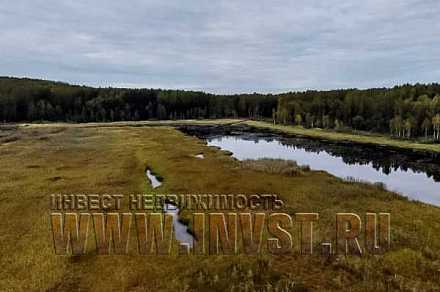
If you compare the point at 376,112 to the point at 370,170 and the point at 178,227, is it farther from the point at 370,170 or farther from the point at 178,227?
the point at 178,227

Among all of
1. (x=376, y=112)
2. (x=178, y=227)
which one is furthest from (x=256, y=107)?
(x=178, y=227)

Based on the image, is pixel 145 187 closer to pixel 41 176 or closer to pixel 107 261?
pixel 41 176

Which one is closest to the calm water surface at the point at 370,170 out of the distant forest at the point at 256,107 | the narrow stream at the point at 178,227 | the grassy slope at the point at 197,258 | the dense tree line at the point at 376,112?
the grassy slope at the point at 197,258

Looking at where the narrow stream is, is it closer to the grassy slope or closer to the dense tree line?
the grassy slope

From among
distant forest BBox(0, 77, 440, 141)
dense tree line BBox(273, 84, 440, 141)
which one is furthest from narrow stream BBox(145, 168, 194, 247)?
distant forest BBox(0, 77, 440, 141)

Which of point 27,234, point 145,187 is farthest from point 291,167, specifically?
point 27,234

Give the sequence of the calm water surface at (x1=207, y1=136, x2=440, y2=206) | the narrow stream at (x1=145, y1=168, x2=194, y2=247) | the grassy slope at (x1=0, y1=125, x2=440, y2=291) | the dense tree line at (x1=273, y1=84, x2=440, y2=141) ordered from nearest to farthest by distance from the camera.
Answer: the grassy slope at (x1=0, y1=125, x2=440, y2=291), the narrow stream at (x1=145, y1=168, x2=194, y2=247), the calm water surface at (x1=207, y1=136, x2=440, y2=206), the dense tree line at (x1=273, y1=84, x2=440, y2=141)
